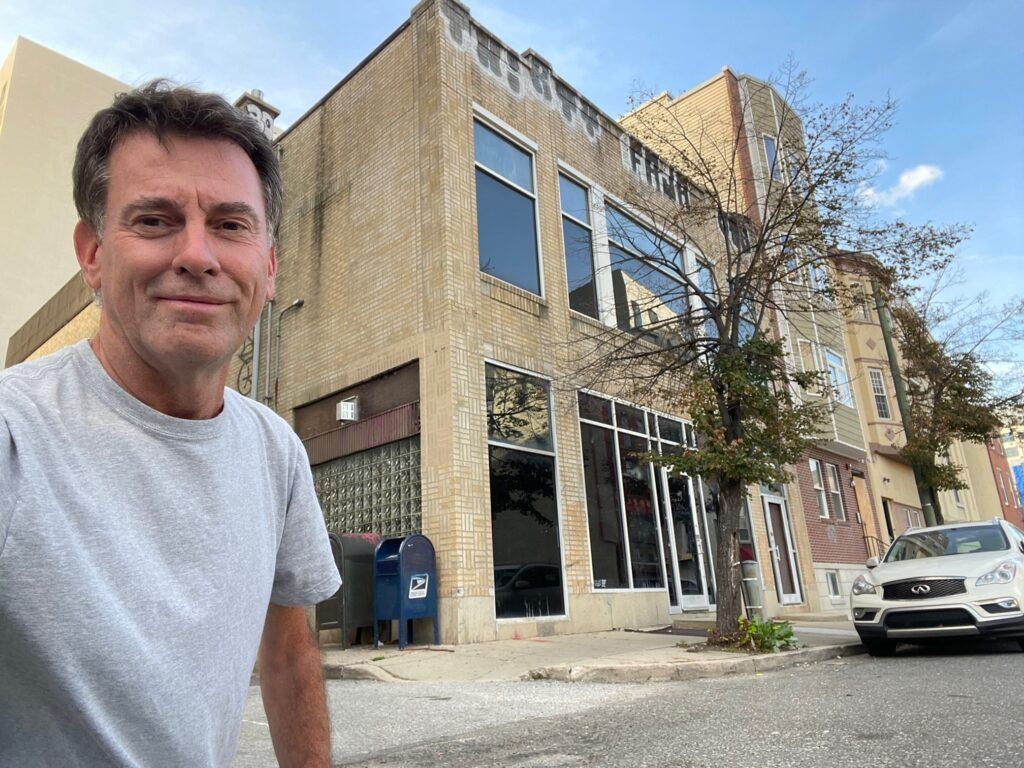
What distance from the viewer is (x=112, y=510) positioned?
110 cm

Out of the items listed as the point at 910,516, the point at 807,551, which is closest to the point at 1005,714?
the point at 807,551

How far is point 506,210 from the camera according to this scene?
12367mm

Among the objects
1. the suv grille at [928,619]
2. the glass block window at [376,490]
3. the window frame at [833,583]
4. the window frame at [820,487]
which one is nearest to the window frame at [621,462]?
the glass block window at [376,490]

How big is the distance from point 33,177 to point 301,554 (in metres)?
35.0

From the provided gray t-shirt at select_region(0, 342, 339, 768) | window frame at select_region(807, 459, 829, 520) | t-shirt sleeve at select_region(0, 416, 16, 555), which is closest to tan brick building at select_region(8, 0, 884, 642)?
window frame at select_region(807, 459, 829, 520)

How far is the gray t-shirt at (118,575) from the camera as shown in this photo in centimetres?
98

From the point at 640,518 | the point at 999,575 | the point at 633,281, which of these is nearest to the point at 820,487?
the point at 633,281

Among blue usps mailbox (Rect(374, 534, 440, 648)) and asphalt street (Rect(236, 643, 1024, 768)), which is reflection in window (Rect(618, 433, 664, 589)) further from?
asphalt street (Rect(236, 643, 1024, 768))

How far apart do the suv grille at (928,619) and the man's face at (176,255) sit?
8.77 metres

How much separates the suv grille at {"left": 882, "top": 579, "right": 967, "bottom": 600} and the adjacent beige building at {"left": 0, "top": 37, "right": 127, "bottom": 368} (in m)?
29.5

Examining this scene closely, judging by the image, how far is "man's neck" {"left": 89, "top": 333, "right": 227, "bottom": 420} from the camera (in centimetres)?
125

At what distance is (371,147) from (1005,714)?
11715 mm

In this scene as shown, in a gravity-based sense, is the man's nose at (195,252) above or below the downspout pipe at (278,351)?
below

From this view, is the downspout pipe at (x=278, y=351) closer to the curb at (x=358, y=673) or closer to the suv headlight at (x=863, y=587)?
the curb at (x=358, y=673)
